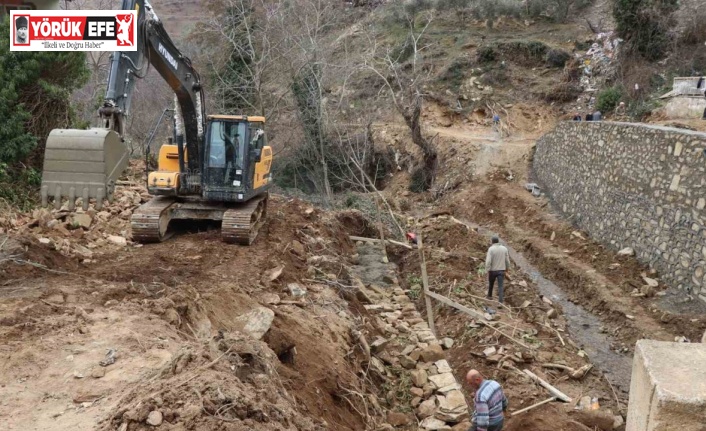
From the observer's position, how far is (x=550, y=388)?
777 centimetres

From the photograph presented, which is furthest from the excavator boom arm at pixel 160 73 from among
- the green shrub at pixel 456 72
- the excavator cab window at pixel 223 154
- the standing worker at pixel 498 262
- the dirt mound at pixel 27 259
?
the green shrub at pixel 456 72

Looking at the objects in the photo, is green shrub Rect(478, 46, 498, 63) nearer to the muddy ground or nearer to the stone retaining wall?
the stone retaining wall

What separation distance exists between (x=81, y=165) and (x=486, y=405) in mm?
5505

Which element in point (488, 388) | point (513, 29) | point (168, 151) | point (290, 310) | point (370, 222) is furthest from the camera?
point (513, 29)

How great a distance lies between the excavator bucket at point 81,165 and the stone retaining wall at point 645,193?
9.95 meters

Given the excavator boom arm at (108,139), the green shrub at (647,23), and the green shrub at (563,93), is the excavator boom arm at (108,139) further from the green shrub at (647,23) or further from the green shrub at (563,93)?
the green shrub at (563,93)

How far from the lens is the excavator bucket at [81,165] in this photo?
20.9ft

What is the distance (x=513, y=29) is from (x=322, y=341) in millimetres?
35685

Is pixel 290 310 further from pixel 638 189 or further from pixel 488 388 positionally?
pixel 638 189

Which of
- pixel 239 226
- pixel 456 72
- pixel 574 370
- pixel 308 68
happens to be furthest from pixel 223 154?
pixel 456 72

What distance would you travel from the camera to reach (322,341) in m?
6.92

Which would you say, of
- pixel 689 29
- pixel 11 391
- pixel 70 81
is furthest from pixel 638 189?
pixel 689 29

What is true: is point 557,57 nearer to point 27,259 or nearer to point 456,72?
point 456,72

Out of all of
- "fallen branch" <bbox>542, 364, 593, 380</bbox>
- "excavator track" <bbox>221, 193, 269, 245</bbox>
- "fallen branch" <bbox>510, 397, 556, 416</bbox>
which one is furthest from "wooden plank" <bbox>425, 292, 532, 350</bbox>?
"excavator track" <bbox>221, 193, 269, 245</bbox>
